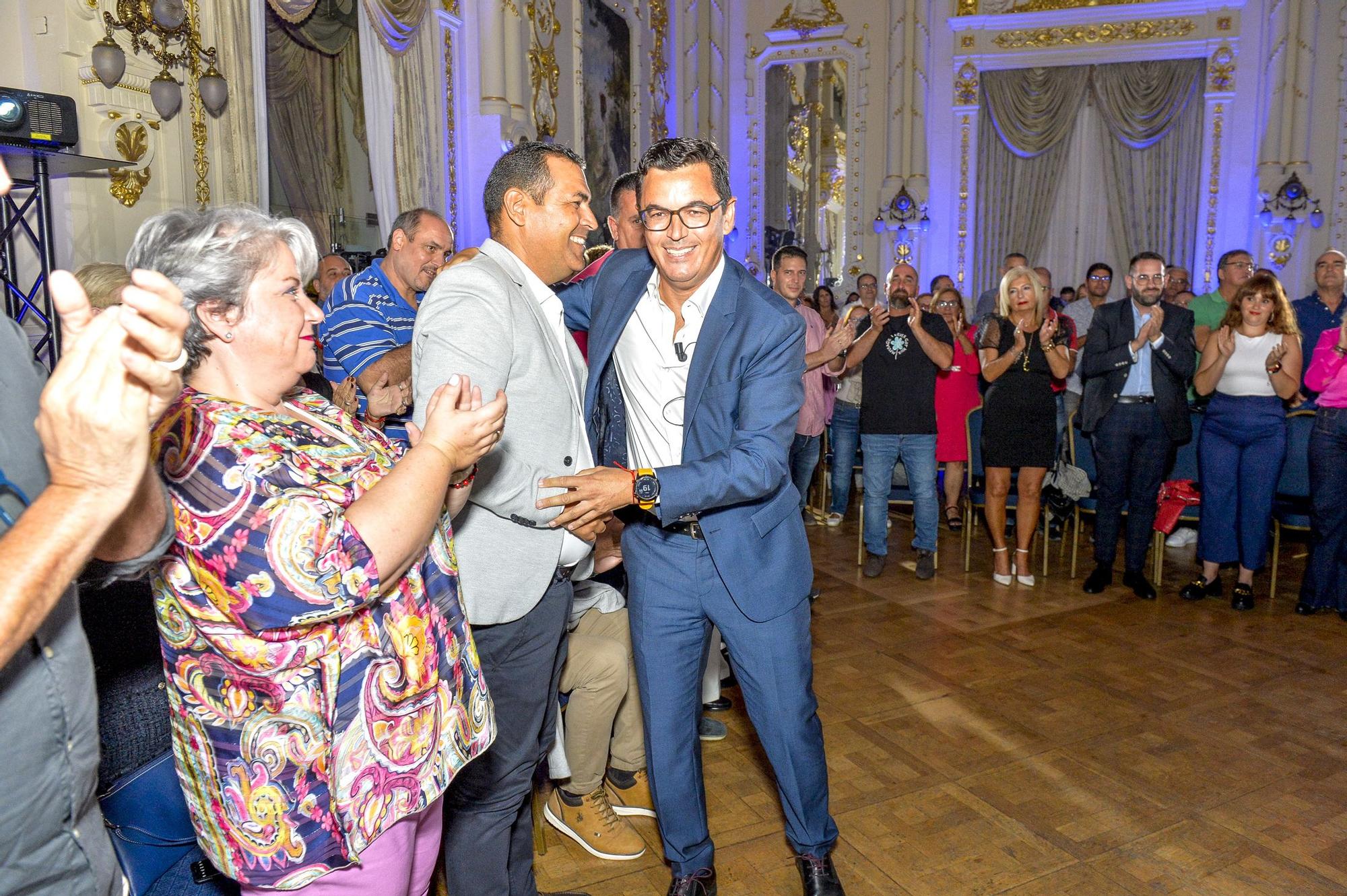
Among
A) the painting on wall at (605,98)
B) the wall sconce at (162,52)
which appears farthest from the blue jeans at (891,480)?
the painting on wall at (605,98)

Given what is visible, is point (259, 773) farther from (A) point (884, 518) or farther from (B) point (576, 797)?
(A) point (884, 518)

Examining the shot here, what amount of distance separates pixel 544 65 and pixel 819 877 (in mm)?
8337

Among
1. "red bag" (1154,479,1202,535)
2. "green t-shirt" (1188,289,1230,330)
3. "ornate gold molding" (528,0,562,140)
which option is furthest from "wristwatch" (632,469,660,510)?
"ornate gold molding" (528,0,562,140)

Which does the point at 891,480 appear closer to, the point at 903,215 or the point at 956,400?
the point at 956,400

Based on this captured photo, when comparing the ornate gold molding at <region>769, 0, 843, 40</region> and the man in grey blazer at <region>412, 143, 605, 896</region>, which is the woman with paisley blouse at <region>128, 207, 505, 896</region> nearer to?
the man in grey blazer at <region>412, 143, 605, 896</region>

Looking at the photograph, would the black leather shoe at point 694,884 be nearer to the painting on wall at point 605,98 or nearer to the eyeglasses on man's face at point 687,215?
the eyeglasses on man's face at point 687,215

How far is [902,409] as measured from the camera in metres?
5.04

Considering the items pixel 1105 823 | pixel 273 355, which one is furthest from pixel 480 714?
pixel 1105 823

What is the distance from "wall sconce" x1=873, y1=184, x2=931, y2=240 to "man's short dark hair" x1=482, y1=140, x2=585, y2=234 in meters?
10.1

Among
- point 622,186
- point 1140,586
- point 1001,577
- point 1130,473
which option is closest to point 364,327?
point 622,186

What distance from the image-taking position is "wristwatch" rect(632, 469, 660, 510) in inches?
72.4

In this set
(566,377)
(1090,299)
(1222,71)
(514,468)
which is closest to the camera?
(514,468)

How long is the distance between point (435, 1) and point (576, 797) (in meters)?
6.80

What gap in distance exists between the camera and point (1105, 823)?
262cm
